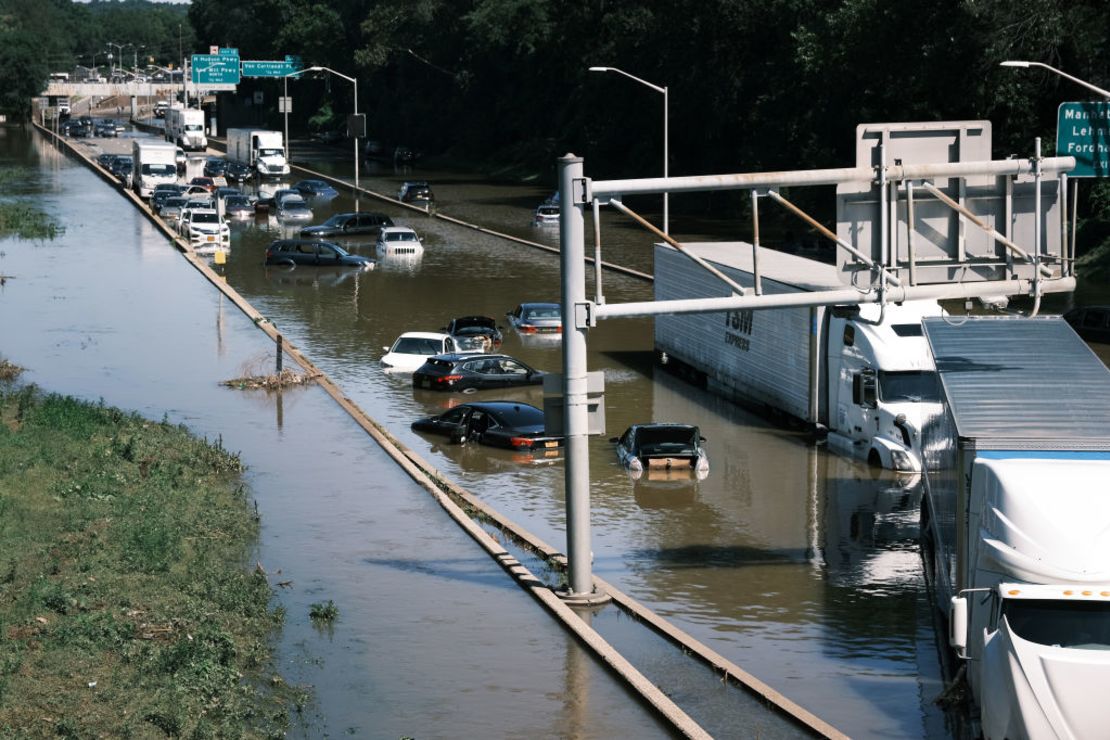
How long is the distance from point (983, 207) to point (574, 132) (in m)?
93.3

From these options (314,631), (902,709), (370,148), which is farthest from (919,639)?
(370,148)

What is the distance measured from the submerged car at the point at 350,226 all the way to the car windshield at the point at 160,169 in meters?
23.2

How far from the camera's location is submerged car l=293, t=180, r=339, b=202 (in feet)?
345

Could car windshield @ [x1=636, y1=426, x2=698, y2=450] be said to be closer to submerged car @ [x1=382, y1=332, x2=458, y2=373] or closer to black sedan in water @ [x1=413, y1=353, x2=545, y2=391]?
black sedan in water @ [x1=413, y1=353, x2=545, y2=391]

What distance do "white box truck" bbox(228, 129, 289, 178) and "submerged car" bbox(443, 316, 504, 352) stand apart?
68362 mm

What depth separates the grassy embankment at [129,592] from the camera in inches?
766

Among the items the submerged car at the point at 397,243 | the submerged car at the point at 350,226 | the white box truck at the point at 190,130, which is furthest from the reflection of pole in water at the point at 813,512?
the white box truck at the point at 190,130

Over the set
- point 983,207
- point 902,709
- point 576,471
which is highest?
point 983,207

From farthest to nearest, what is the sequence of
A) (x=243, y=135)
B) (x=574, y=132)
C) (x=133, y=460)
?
(x=243, y=135), (x=574, y=132), (x=133, y=460)

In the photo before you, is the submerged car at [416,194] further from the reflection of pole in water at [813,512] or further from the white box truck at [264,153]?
the reflection of pole in water at [813,512]

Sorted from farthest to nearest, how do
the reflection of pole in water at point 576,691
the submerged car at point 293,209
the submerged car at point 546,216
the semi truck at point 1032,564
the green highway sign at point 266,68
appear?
1. the green highway sign at point 266,68
2. the submerged car at point 293,209
3. the submerged car at point 546,216
4. the reflection of pole in water at point 576,691
5. the semi truck at point 1032,564

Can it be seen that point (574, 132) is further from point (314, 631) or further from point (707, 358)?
point (314, 631)

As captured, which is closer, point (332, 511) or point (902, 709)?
point (902, 709)

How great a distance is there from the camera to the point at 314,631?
23.9 metres
